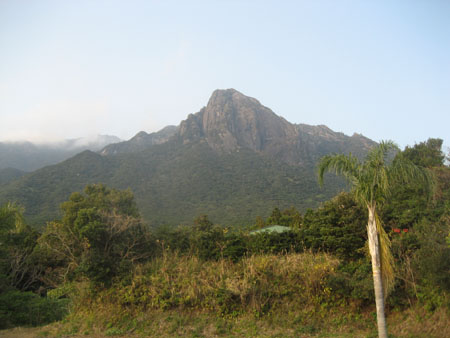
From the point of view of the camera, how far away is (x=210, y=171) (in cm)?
6247

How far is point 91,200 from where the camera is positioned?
2598 cm

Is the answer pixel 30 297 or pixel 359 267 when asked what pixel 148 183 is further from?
pixel 359 267

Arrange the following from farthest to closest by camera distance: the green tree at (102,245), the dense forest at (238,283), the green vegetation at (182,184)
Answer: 1. the green vegetation at (182,184)
2. the green tree at (102,245)
3. the dense forest at (238,283)

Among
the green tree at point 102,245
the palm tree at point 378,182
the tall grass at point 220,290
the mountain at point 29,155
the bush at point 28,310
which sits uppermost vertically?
the mountain at point 29,155

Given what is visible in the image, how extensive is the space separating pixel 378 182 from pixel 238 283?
14.5 ft

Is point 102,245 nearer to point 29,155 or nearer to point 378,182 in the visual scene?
point 378,182

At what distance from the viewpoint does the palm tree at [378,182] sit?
5.70m

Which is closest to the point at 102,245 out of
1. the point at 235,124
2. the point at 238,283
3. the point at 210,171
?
the point at 238,283

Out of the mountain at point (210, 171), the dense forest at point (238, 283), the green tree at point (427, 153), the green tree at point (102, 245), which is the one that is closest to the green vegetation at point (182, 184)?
the mountain at point (210, 171)

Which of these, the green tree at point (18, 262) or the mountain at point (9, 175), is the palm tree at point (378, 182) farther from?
the mountain at point (9, 175)

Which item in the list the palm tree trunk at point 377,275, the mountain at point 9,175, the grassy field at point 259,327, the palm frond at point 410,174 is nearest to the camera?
the palm tree trunk at point 377,275

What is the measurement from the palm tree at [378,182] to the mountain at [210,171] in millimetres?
24659

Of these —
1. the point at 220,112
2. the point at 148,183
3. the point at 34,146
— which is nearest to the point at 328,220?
the point at 148,183

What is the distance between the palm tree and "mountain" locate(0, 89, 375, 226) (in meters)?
24.7
